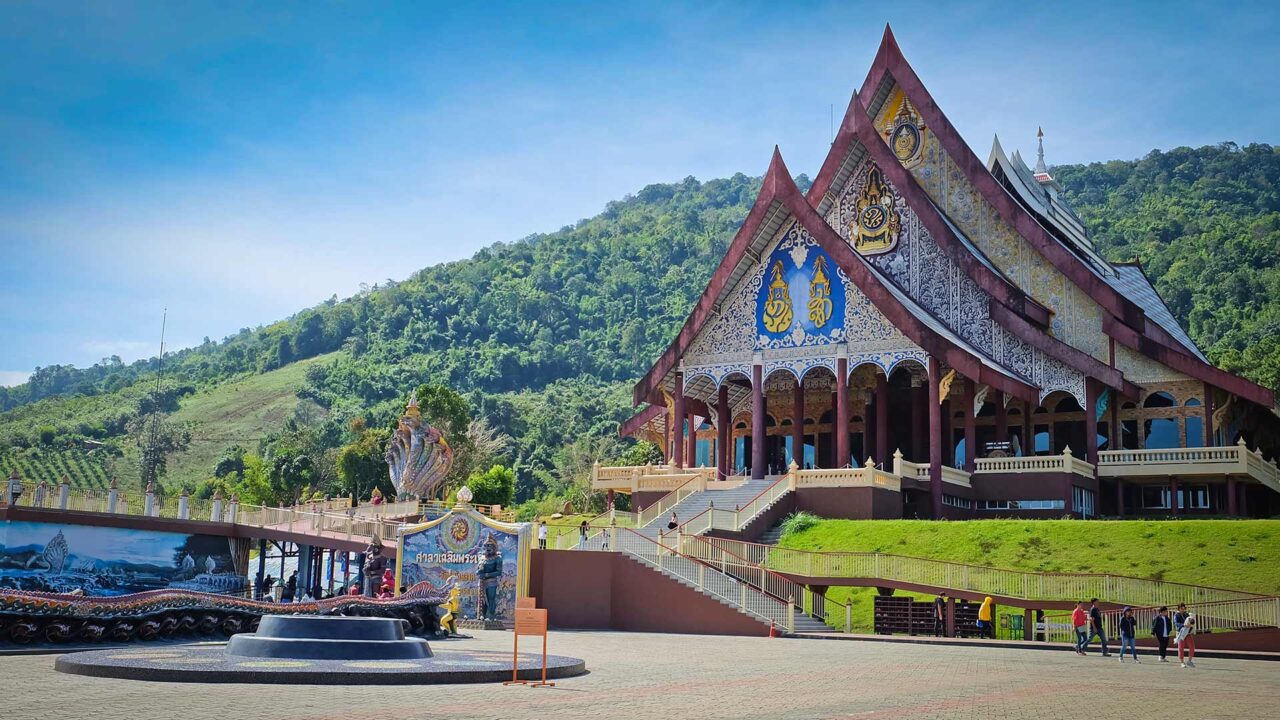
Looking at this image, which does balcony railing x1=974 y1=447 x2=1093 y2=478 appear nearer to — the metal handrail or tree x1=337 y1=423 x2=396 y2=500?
the metal handrail

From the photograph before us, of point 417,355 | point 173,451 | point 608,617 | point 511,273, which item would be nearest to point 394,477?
point 608,617

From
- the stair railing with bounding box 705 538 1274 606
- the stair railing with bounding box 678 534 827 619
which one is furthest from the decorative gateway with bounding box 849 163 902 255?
the stair railing with bounding box 678 534 827 619

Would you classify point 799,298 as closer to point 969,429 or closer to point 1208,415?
point 969,429

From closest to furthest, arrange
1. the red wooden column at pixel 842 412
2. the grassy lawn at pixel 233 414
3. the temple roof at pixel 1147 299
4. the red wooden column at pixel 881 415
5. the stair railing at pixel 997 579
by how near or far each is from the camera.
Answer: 1. the stair railing at pixel 997 579
2. the red wooden column at pixel 842 412
3. the red wooden column at pixel 881 415
4. the temple roof at pixel 1147 299
5. the grassy lawn at pixel 233 414

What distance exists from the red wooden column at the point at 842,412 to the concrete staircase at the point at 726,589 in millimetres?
10114

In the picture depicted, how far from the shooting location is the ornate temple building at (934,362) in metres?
37.7

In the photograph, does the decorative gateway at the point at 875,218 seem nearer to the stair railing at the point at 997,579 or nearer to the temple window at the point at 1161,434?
the temple window at the point at 1161,434

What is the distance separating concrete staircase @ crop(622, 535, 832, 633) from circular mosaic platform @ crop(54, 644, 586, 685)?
10.9 metres

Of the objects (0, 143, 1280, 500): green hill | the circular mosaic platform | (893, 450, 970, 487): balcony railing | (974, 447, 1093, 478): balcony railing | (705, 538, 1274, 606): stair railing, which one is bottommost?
the circular mosaic platform

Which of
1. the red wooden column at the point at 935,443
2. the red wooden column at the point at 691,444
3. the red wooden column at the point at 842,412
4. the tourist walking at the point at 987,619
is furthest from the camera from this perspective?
the red wooden column at the point at 691,444

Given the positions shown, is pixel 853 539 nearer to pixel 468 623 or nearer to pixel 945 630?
pixel 945 630

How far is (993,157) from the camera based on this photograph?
46469 mm

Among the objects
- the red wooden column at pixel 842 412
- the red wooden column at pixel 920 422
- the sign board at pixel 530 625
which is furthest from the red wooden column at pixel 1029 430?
the sign board at pixel 530 625

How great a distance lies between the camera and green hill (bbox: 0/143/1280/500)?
9469 centimetres
